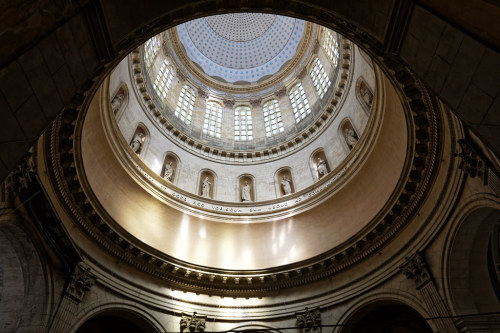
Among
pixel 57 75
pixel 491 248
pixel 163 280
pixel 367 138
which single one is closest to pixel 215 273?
pixel 163 280

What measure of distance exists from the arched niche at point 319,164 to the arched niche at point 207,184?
596cm

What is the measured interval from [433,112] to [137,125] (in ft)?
50.9

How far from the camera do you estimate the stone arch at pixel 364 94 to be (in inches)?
744

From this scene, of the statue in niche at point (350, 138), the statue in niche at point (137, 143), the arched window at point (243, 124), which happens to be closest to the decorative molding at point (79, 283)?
the statue in niche at point (137, 143)

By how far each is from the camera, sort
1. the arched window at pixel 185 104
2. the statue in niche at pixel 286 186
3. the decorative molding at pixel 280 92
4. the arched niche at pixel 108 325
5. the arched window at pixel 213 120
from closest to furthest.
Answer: the arched niche at pixel 108 325 < the statue in niche at pixel 286 186 < the arched window at pixel 185 104 < the arched window at pixel 213 120 < the decorative molding at pixel 280 92

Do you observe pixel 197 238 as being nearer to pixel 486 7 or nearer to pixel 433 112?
pixel 433 112

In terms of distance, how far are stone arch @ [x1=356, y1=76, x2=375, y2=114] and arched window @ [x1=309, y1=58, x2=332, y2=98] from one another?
4373mm

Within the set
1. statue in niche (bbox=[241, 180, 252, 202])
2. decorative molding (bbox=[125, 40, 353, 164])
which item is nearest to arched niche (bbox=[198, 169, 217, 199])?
decorative molding (bbox=[125, 40, 353, 164])

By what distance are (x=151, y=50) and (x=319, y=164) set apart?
14.2 meters

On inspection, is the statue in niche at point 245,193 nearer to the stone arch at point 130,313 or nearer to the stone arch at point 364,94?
the stone arch at point 364,94

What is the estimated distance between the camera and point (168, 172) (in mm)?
21000

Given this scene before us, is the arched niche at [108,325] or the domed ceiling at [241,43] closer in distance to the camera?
the arched niche at [108,325]

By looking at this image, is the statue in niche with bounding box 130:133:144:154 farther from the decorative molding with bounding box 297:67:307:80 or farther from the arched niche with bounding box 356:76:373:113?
the decorative molding with bounding box 297:67:307:80

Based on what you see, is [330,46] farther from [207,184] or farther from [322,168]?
[207,184]
